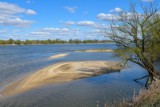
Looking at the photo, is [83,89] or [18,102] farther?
[83,89]

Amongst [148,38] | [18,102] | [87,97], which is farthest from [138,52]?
[18,102]

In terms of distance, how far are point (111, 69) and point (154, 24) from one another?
11.7 metres

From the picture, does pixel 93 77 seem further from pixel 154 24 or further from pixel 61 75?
pixel 154 24

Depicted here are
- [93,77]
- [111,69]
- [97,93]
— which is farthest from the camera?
[111,69]

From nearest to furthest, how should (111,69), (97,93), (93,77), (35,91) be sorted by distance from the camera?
(97,93) → (35,91) → (93,77) → (111,69)

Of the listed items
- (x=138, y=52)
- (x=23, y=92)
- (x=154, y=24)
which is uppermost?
(x=154, y=24)

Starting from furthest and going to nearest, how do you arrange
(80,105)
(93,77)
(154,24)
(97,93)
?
(93,77)
(154,24)
(97,93)
(80,105)

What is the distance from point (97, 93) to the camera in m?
21.5

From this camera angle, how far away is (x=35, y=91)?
23.0 metres

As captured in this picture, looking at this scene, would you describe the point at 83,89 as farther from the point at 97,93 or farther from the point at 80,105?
the point at 80,105

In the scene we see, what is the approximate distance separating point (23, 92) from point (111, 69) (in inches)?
608

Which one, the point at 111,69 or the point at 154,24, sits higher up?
the point at 154,24

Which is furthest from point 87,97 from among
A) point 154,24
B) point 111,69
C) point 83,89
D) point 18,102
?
point 111,69

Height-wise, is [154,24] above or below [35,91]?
above
